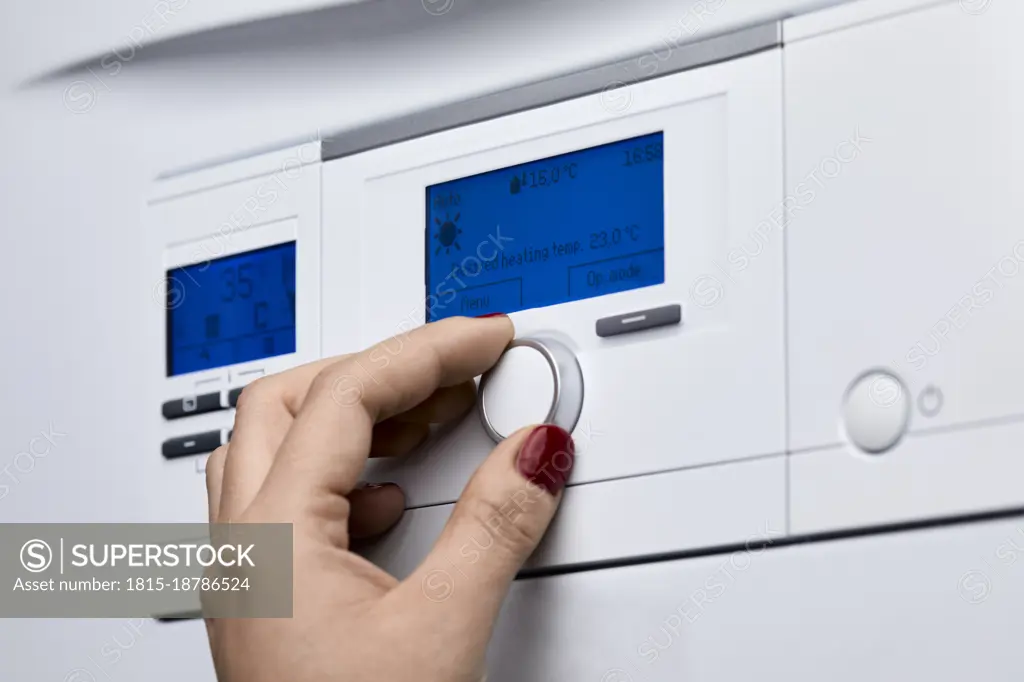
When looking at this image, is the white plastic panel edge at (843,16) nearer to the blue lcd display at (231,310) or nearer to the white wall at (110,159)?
the white wall at (110,159)

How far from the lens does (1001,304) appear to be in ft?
1.77

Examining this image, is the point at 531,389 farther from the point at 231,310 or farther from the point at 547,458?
the point at 231,310

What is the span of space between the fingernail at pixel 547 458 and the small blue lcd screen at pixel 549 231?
0.06 metres

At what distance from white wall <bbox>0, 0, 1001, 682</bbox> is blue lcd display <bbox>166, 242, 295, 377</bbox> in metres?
0.02

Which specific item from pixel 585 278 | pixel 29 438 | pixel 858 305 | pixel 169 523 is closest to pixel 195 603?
pixel 169 523

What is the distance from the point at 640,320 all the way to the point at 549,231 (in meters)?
0.07

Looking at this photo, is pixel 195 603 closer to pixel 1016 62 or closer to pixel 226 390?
pixel 226 390

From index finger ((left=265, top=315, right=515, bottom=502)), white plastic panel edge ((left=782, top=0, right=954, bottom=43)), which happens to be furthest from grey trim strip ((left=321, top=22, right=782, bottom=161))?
index finger ((left=265, top=315, right=515, bottom=502))

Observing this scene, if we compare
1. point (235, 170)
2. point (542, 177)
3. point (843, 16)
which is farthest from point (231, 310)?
point (843, 16)

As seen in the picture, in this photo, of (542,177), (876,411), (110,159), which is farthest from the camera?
(110,159)

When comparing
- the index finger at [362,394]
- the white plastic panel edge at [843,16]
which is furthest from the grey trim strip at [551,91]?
the index finger at [362,394]

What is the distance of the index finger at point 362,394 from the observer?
0.62 m

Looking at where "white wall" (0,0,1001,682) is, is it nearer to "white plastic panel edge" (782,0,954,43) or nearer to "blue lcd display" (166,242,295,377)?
"blue lcd display" (166,242,295,377)

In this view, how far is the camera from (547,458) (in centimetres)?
61
